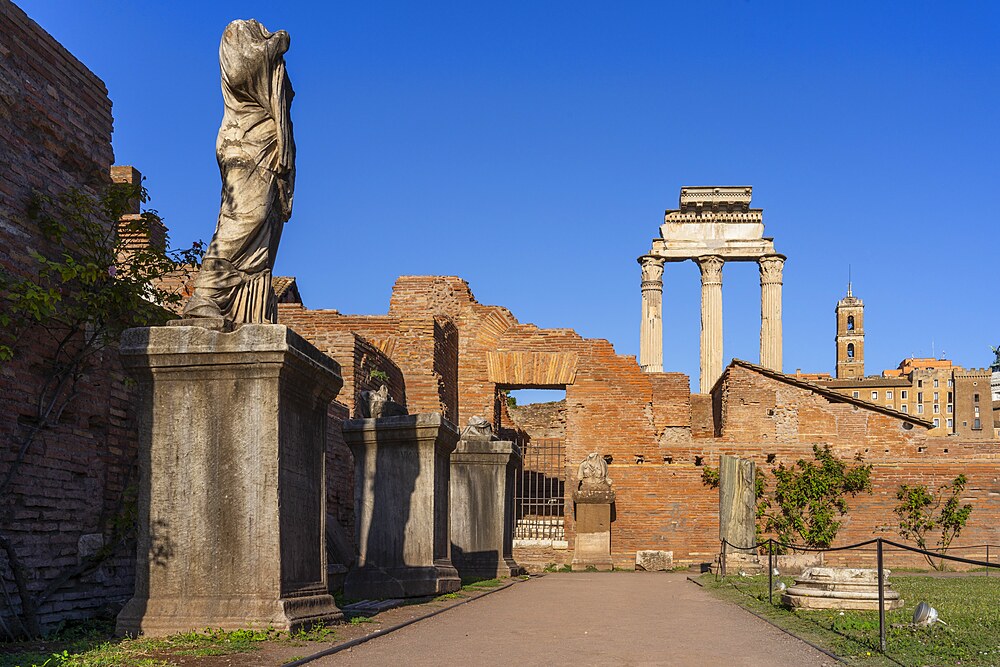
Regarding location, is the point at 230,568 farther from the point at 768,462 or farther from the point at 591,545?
the point at 768,462

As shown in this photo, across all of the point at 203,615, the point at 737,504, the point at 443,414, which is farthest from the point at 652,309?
the point at 203,615

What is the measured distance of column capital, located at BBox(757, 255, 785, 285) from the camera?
46031mm

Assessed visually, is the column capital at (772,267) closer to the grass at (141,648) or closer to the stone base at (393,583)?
the stone base at (393,583)

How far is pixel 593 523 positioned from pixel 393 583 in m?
12.3

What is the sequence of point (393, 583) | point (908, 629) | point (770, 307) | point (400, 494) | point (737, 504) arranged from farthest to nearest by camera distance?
point (770, 307), point (737, 504), point (400, 494), point (393, 583), point (908, 629)

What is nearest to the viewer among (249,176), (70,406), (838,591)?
(249,176)

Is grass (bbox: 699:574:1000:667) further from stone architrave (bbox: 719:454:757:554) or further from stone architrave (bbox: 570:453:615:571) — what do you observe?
stone architrave (bbox: 570:453:615:571)

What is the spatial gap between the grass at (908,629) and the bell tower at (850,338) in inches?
3835

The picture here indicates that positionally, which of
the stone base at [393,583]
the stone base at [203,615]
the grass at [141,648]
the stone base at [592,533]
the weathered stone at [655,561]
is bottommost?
the weathered stone at [655,561]

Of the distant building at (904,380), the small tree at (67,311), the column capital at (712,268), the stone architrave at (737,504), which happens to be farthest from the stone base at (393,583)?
the distant building at (904,380)

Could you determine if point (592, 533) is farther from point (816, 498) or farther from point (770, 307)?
point (770, 307)

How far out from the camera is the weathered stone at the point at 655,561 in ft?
70.5

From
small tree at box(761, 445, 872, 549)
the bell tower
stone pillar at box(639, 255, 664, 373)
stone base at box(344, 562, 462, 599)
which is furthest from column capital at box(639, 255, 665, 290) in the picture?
the bell tower

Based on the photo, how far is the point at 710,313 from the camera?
152 ft
